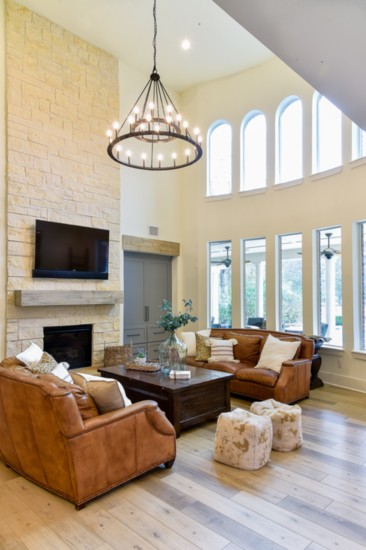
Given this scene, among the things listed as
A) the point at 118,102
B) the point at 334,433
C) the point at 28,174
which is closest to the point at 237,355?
the point at 334,433

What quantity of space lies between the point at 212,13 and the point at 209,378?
5.54 m

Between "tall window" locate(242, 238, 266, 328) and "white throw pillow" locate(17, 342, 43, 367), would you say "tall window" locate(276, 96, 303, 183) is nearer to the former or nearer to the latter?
"tall window" locate(242, 238, 266, 328)

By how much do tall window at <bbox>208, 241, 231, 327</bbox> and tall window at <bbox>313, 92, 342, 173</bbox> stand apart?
233 centimetres

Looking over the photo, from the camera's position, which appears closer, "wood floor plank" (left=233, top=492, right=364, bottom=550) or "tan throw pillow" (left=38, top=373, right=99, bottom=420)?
"wood floor plank" (left=233, top=492, right=364, bottom=550)

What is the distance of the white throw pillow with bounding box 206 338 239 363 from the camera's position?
5.70 meters

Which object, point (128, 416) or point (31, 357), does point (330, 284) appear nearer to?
point (128, 416)

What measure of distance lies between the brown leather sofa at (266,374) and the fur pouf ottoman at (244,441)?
4.95 ft

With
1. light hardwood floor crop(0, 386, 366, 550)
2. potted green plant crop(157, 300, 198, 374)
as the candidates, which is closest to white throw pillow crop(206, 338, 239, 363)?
potted green plant crop(157, 300, 198, 374)

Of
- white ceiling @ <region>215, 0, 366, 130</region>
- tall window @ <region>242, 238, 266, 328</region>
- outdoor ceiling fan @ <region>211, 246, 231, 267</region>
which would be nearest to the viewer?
white ceiling @ <region>215, 0, 366, 130</region>

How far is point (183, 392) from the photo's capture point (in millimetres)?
3906

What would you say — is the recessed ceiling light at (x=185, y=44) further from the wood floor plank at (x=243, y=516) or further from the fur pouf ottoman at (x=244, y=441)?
the wood floor plank at (x=243, y=516)

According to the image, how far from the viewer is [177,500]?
2.72 metres

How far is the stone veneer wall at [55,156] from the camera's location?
577 cm

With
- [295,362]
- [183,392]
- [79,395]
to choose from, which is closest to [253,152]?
[295,362]
